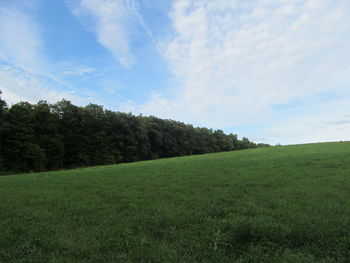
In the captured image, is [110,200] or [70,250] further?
[110,200]

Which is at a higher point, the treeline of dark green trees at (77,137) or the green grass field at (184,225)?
the treeline of dark green trees at (77,137)

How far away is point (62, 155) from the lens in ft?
195

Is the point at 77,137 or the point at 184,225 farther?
the point at 77,137

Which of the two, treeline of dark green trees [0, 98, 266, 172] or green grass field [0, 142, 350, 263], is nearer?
green grass field [0, 142, 350, 263]

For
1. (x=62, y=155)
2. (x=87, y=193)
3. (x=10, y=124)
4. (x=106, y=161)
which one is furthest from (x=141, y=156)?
(x=87, y=193)

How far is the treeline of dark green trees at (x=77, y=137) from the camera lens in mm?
51031

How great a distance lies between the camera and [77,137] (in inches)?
2581

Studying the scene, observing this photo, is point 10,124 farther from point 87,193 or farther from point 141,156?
point 87,193

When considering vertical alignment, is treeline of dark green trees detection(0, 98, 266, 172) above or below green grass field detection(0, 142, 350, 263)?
above

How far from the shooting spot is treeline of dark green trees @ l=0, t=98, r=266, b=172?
51031 mm

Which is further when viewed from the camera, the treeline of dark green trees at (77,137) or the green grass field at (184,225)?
the treeline of dark green trees at (77,137)

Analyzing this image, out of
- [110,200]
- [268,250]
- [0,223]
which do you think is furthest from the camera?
[110,200]

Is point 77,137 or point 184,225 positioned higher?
point 77,137

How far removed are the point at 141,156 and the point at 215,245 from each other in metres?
75.7
